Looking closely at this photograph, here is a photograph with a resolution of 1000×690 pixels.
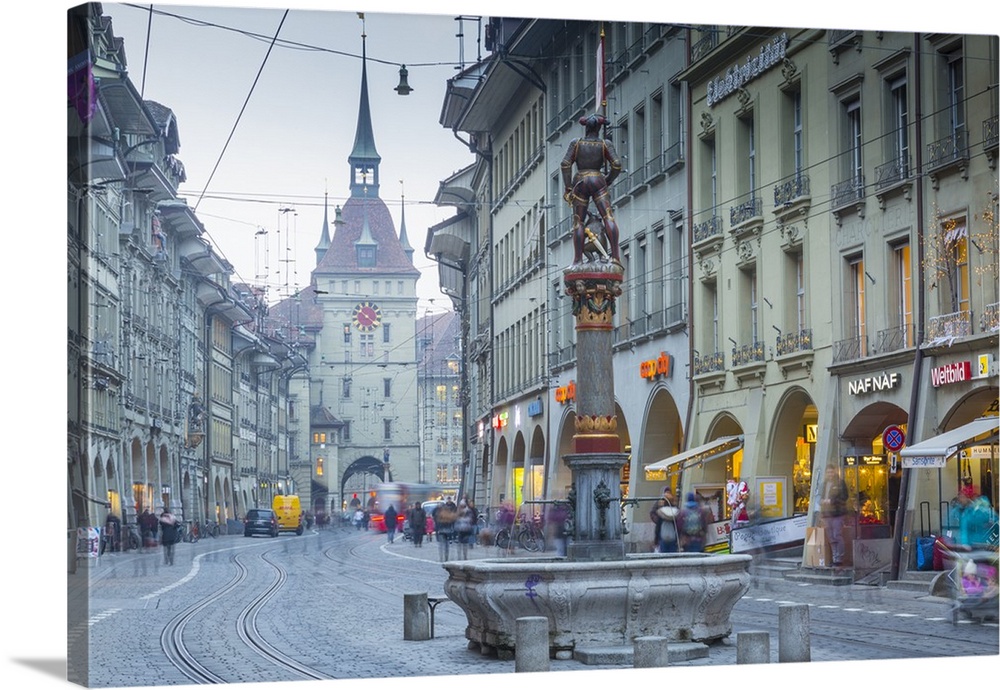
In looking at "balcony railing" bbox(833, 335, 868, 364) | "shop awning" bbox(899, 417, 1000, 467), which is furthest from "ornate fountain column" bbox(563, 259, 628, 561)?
"balcony railing" bbox(833, 335, 868, 364)

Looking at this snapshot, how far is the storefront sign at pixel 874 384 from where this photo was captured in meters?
25.9

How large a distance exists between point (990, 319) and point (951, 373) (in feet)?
5.11

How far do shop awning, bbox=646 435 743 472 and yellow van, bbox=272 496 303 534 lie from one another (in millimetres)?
39054

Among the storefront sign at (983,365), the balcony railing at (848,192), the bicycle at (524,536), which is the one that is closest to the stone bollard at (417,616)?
the storefront sign at (983,365)

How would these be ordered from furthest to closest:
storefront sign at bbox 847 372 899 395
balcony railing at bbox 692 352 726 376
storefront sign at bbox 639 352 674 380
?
storefront sign at bbox 639 352 674 380, balcony railing at bbox 692 352 726 376, storefront sign at bbox 847 372 899 395

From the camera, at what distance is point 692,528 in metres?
30.3

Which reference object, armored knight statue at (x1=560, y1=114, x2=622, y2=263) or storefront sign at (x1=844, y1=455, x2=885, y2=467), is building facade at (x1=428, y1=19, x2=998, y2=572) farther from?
armored knight statue at (x1=560, y1=114, x2=622, y2=263)

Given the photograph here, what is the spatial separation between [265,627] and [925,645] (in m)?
8.10

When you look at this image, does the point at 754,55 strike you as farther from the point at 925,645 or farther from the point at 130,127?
the point at 925,645

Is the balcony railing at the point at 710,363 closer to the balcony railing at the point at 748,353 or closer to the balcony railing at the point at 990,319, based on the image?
the balcony railing at the point at 748,353

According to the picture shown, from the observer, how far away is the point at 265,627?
21250 mm

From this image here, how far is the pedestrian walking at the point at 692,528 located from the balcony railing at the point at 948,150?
8.21 m

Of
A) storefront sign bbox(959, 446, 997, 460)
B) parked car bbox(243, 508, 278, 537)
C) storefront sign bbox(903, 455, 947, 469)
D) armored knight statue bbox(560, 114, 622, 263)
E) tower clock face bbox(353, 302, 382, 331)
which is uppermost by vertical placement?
tower clock face bbox(353, 302, 382, 331)

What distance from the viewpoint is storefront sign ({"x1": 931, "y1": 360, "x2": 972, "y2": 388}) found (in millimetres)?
23609
